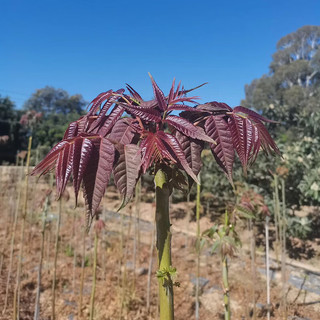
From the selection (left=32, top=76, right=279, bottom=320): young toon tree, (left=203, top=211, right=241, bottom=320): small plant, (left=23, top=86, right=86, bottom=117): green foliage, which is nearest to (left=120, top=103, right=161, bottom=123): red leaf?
(left=32, top=76, right=279, bottom=320): young toon tree

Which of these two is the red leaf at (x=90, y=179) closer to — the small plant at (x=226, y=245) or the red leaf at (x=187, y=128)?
the red leaf at (x=187, y=128)

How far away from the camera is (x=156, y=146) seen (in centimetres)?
53

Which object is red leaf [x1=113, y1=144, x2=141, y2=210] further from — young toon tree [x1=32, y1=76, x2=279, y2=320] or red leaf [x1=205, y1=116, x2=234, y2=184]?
red leaf [x1=205, y1=116, x2=234, y2=184]

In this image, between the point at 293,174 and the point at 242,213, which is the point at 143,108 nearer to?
the point at 242,213

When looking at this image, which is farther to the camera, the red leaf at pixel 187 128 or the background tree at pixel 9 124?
the background tree at pixel 9 124

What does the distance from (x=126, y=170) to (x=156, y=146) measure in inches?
2.9

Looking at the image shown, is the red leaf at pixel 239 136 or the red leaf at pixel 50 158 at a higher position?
the red leaf at pixel 239 136

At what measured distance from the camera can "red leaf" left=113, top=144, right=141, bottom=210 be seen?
0.50 meters

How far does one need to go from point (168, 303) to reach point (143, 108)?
1.40 ft

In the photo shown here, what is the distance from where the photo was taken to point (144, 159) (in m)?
0.51

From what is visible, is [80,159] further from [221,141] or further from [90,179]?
[221,141]

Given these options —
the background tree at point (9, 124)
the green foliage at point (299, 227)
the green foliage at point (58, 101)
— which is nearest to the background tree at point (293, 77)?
the green foliage at point (299, 227)

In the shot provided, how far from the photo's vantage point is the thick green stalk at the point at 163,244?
607mm

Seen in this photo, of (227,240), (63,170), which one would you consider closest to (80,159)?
(63,170)
